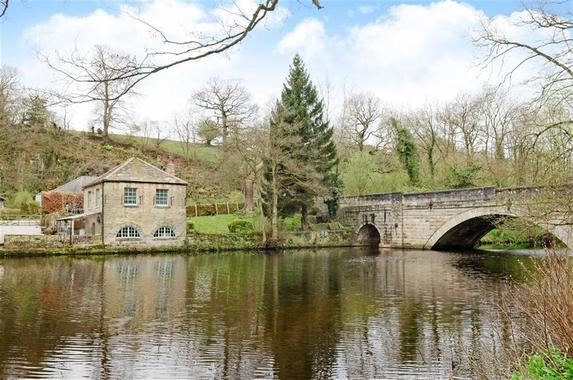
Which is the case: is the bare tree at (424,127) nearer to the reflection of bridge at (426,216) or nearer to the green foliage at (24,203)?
the reflection of bridge at (426,216)

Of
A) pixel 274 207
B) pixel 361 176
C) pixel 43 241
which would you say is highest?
pixel 361 176

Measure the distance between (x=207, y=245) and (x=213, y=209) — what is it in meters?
8.74

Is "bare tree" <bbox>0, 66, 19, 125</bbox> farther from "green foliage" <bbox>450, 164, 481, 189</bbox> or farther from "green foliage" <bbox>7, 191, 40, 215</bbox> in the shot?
"green foliage" <bbox>450, 164, 481, 189</bbox>

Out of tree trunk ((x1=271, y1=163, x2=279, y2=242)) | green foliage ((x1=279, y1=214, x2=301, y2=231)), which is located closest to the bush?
tree trunk ((x1=271, y1=163, x2=279, y2=242))

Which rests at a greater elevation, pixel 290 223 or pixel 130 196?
pixel 130 196

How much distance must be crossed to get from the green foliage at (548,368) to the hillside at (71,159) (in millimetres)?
34555

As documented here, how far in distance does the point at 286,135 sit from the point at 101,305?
71.1ft

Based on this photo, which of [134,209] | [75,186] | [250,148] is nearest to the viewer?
[134,209]

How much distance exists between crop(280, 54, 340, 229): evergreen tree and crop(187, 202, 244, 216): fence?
700 cm

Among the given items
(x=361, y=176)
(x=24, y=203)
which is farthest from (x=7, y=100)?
(x=361, y=176)

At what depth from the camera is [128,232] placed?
95.3ft

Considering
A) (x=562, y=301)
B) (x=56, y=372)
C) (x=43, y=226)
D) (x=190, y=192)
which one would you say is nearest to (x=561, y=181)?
(x=562, y=301)

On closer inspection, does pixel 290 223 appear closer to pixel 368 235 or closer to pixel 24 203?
pixel 368 235

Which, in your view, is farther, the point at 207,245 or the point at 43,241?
the point at 207,245
